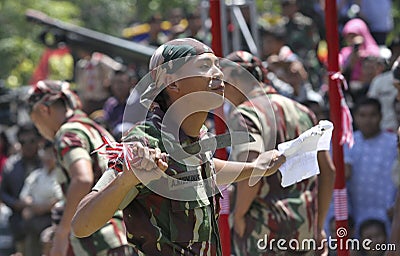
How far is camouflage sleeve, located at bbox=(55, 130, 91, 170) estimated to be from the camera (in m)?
5.72

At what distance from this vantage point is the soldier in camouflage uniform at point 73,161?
18.5 ft

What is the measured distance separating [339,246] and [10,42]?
14.2m

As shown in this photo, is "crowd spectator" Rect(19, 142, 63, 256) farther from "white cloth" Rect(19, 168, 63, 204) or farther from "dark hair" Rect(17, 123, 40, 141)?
"dark hair" Rect(17, 123, 40, 141)

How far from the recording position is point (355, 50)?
Result: 31.8 feet

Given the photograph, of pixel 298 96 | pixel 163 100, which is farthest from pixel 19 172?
pixel 163 100

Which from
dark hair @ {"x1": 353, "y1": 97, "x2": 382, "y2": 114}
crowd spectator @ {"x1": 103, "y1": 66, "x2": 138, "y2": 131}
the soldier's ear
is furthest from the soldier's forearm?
crowd spectator @ {"x1": 103, "y1": 66, "x2": 138, "y2": 131}

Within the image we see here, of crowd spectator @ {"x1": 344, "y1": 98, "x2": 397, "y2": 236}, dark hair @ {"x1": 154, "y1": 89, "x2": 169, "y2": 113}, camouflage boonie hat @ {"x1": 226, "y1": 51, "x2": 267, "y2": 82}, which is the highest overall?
dark hair @ {"x1": 154, "y1": 89, "x2": 169, "y2": 113}

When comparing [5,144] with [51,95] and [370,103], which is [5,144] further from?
[51,95]

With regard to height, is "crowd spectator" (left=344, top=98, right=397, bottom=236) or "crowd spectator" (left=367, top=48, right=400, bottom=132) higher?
"crowd spectator" (left=367, top=48, right=400, bottom=132)

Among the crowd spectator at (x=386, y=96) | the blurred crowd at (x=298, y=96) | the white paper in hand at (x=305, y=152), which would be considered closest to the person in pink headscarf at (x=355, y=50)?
the blurred crowd at (x=298, y=96)

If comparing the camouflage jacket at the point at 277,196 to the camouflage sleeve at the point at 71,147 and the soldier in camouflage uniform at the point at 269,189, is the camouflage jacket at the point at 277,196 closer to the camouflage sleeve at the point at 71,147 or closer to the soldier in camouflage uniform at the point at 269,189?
the soldier in camouflage uniform at the point at 269,189

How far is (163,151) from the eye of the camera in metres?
3.90

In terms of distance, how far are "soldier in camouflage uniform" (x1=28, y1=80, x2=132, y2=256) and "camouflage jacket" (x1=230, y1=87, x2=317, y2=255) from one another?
808mm

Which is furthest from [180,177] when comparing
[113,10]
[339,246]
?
[113,10]
